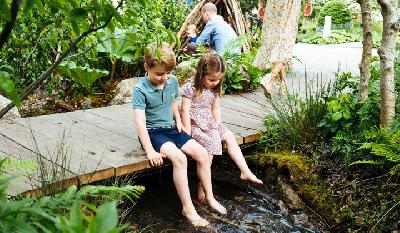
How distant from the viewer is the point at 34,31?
19.3 feet

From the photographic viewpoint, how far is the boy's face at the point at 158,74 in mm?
3768

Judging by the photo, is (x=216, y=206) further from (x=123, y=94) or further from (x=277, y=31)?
(x=277, y=31)

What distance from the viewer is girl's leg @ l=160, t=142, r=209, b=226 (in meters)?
3.70

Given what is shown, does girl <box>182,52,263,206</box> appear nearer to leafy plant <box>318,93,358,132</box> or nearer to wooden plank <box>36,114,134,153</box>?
wooden plank <box>36,114,134,153</box>

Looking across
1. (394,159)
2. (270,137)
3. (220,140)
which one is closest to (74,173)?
(220,140)

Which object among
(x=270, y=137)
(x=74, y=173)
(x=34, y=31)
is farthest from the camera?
(x=34, y=31)

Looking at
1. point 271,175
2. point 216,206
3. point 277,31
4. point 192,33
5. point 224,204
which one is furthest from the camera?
point 192,33

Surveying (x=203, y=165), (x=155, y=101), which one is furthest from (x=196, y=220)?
(x=155, y=101)

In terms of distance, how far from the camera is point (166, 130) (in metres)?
4.04

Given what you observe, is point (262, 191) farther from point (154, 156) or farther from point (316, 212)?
point (154, 156)

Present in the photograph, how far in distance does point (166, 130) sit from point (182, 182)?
53 cm

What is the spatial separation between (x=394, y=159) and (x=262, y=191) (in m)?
1.33

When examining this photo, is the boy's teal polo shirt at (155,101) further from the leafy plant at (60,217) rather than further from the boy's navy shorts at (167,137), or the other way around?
the leafy plant at (60,217)

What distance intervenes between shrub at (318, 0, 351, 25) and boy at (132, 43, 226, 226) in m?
21.9
